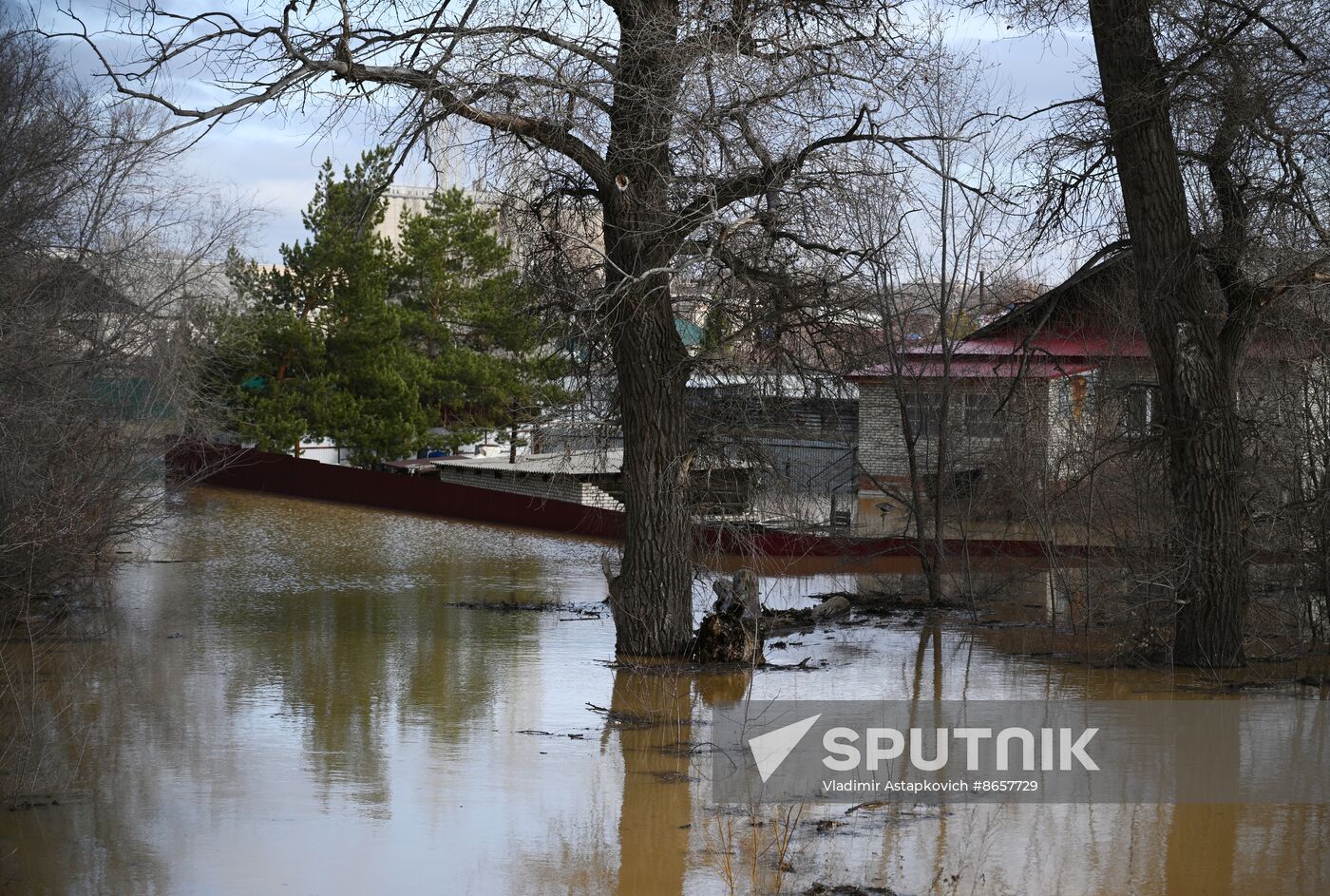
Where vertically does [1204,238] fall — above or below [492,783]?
above

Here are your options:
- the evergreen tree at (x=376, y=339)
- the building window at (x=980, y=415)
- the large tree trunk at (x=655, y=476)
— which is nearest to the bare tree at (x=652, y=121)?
the large tree trunk at (x=655, y=476)

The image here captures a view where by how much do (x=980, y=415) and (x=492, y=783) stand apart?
18.7m

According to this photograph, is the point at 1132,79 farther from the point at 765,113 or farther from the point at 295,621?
the point at 295,621

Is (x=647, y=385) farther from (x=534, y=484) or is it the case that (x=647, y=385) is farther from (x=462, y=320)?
(x=462, y=320)

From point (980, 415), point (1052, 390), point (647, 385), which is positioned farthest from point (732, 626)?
point (1052, 390)

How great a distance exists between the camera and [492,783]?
1035cm

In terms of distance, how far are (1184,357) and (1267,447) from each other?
1.41 m

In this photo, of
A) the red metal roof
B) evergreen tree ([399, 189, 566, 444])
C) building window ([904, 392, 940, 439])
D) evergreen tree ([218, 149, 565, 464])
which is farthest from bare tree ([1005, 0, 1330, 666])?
evergreen tree ([399, 189, 566, 444])

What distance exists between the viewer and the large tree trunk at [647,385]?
14664 mm

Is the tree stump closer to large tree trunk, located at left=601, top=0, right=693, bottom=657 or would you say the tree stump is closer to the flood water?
large tree trunk, located at left=601, top=0, right=693, bottom=657

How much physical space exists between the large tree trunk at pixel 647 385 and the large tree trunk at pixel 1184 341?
191 inches

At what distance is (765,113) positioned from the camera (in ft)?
45.6

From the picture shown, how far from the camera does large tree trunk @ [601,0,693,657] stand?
14664 millimetres

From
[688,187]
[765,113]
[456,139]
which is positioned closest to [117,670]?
[456,139]
